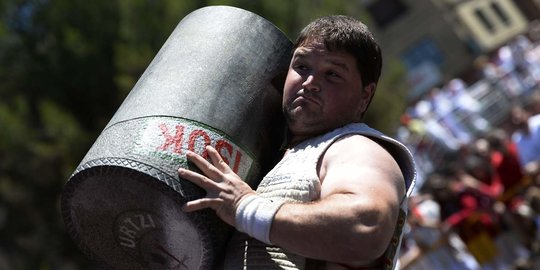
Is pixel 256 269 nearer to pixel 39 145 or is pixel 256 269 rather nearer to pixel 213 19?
pixel 213 19

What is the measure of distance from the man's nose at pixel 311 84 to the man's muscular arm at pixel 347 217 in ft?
0.85

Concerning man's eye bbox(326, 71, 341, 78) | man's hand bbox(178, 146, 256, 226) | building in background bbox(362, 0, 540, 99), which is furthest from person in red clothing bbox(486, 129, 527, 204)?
building in background bbox(362, 0, 540, 99)

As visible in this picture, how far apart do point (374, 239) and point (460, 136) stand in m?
12.8

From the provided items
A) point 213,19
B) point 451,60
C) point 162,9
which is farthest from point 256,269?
point 451,60

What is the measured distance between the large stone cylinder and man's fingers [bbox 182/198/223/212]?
3cm

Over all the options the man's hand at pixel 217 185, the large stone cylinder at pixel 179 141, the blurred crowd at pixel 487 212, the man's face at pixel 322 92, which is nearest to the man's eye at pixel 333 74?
the man's face at pixel 322 92

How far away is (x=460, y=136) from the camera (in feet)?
50.9

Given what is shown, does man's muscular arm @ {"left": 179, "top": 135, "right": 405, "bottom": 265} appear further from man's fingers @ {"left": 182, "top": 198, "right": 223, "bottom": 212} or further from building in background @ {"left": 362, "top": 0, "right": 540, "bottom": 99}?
building in background @ {"left": 362, "top": 0, "right": 540, "bottom": 99}

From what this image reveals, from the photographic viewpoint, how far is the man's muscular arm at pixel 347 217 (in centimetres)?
286

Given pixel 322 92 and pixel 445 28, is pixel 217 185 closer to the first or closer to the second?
pixel 322 92

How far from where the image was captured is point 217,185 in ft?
10.2

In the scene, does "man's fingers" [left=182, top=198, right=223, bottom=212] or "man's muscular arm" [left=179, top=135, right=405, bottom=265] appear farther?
"man's fingers" [left=182, top=198, right=223, bottom=212]

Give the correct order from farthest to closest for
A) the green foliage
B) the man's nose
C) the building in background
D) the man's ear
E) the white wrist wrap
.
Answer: the building in background < the green foliage < the man's ear < the man's nose < the white wrist wrap

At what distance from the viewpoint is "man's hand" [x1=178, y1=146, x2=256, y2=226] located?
3070 mm
